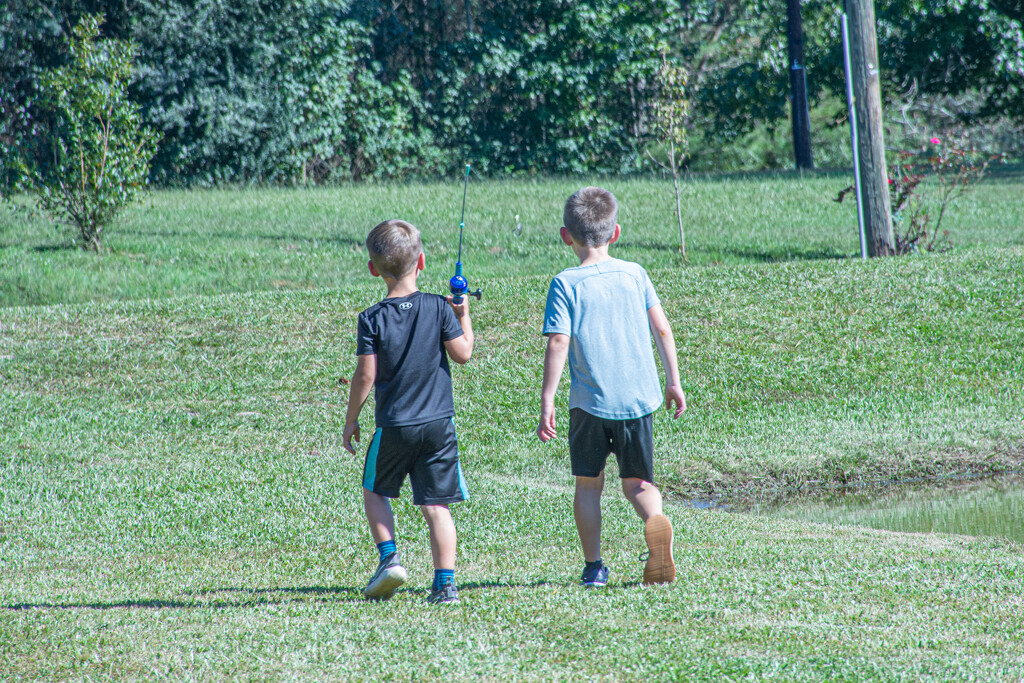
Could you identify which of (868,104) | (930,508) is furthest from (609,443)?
(868,104)

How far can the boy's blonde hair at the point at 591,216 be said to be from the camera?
13.3 feet

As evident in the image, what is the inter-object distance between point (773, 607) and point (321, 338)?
6408mm

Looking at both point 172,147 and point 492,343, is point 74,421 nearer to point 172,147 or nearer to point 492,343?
point 492,343

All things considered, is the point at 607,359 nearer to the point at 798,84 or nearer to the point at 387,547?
the point at 387,547

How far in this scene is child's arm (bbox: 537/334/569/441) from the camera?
13.1ft

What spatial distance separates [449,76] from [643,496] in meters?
24.1

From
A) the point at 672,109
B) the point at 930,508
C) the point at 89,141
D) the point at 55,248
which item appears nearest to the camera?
the point at 930,508

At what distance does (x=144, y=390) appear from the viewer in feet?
28.2

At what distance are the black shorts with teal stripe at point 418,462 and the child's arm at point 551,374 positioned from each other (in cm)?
35

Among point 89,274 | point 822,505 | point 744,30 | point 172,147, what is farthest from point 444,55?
point 822,505

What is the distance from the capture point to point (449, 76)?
88.6ft

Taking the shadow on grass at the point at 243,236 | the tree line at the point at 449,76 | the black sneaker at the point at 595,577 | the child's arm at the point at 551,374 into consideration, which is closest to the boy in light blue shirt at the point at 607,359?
the child's arm at the point at 551,374

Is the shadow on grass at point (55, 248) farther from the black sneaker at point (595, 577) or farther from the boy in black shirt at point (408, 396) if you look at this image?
the black sneaker at point (595, 577)

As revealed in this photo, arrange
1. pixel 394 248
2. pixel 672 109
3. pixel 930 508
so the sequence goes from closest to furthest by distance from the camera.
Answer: pixel 394 248, pixel 930 508, pixel 672 109
